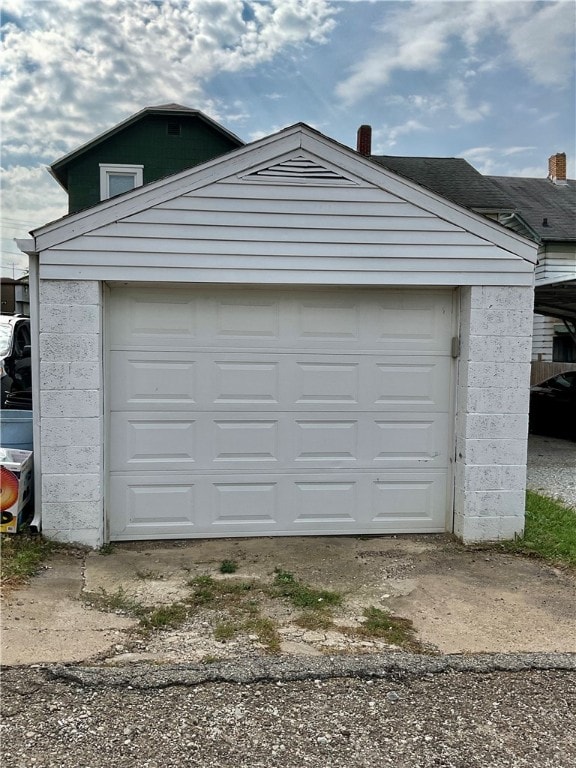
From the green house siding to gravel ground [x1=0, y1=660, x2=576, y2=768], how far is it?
38.8 feet

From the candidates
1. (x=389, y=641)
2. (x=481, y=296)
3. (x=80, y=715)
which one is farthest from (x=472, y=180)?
(x=80, y=715)

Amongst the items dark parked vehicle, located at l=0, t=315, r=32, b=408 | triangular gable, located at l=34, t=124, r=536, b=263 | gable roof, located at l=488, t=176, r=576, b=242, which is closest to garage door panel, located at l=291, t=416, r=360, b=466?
triangular gable, located at l=34, t=124, r=536, b=263

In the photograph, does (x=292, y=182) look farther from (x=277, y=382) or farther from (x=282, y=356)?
(x=277, y=382)

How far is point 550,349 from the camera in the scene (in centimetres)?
1848

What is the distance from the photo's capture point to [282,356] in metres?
4.86

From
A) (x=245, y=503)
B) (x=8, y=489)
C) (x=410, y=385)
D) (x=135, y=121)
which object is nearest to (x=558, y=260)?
(x=135, y=121)

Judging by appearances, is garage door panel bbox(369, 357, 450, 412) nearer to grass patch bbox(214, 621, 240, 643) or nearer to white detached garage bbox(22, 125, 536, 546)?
white detached garage bbox(22, 125, 536, 546)

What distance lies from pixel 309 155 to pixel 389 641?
371 cm

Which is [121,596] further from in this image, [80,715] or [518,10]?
[518,10]

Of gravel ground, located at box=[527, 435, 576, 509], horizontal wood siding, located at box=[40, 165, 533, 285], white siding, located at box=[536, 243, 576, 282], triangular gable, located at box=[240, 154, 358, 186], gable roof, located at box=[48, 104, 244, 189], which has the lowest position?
gravel ground, located at box=[527, 435, 576, 509]

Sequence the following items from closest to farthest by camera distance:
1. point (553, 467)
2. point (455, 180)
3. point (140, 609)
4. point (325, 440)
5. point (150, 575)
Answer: point (140, 609) → point (150, 575) → point (325, 440) → point (553, 467) → point (455, 180)

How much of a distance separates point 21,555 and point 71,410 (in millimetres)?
1153

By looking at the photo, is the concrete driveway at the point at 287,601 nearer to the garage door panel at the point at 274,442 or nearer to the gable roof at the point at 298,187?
the garage door panel at the point at 274,442

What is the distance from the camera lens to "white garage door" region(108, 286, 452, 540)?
475 centimetres
